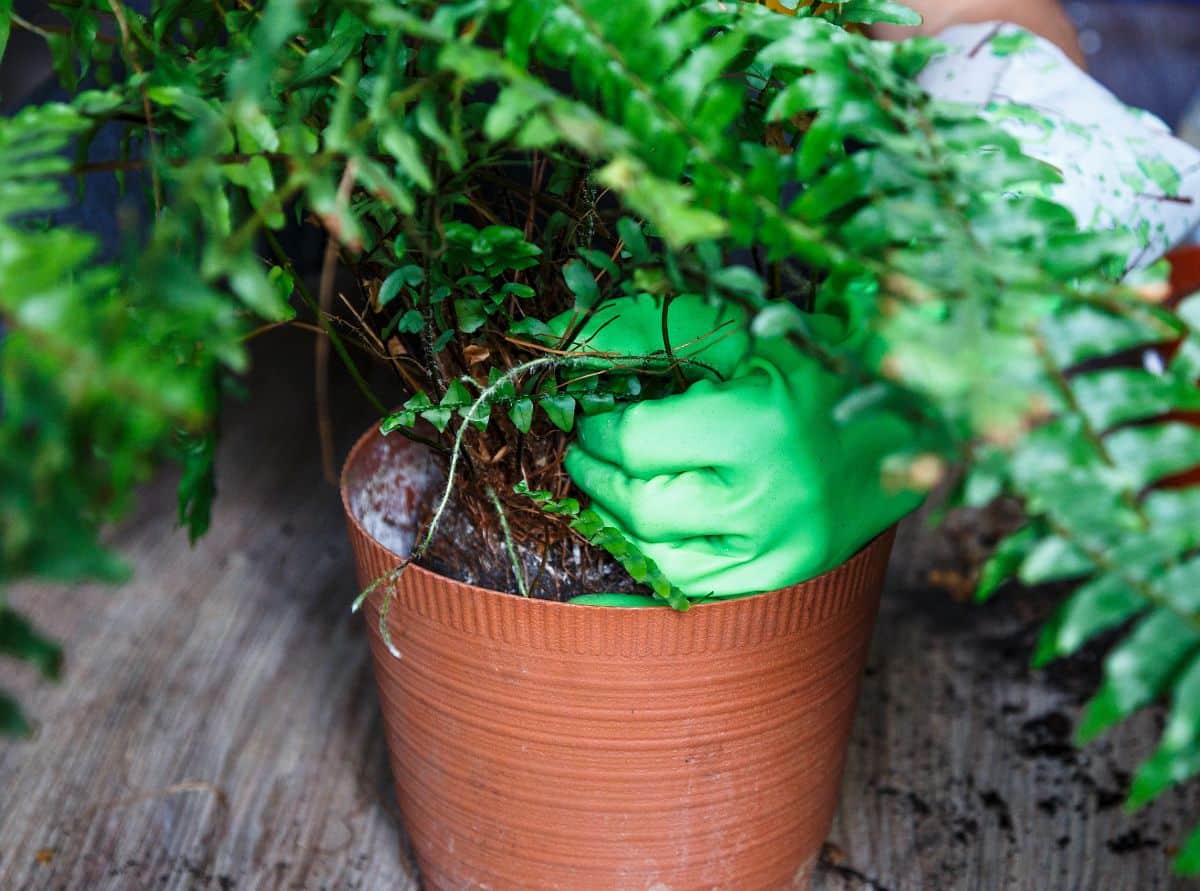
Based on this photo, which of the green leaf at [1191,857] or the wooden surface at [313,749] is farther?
the wooden surface at [313,749]

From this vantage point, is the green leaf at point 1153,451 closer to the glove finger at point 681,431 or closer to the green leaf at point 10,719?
the glove finger at point 681,431

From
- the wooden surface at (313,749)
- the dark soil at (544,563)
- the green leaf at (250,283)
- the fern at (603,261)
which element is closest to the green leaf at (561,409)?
the fern at (603,261)

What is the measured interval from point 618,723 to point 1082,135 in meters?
0.60

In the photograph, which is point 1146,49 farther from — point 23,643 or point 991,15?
point 23,643

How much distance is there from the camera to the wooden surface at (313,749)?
1.03 meters

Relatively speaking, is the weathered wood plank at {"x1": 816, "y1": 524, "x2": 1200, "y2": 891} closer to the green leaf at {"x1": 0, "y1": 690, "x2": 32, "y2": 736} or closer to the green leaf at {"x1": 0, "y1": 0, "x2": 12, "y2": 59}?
the green leaf at {"x1": 0, "y1": 690, "x2": 32, "y2": 736}

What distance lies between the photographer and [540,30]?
0.57 m

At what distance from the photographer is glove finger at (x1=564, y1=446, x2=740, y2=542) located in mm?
719

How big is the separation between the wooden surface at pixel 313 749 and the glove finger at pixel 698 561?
423 mm

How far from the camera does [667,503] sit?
0.72 m

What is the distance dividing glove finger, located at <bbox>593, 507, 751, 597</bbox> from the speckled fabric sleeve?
39 cm

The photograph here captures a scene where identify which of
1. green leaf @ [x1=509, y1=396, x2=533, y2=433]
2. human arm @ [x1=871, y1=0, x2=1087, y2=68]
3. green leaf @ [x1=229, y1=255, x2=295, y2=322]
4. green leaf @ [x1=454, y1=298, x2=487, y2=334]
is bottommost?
green leaf @ [x1=509, y1=396, x2=533, y2=433]

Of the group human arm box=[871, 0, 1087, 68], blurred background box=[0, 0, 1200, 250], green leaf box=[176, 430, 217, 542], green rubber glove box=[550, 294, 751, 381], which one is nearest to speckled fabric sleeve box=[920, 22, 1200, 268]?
human arm box=[871, 0, 1087, 68]

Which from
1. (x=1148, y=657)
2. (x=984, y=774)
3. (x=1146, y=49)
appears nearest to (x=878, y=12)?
(x=1148, y=657)
